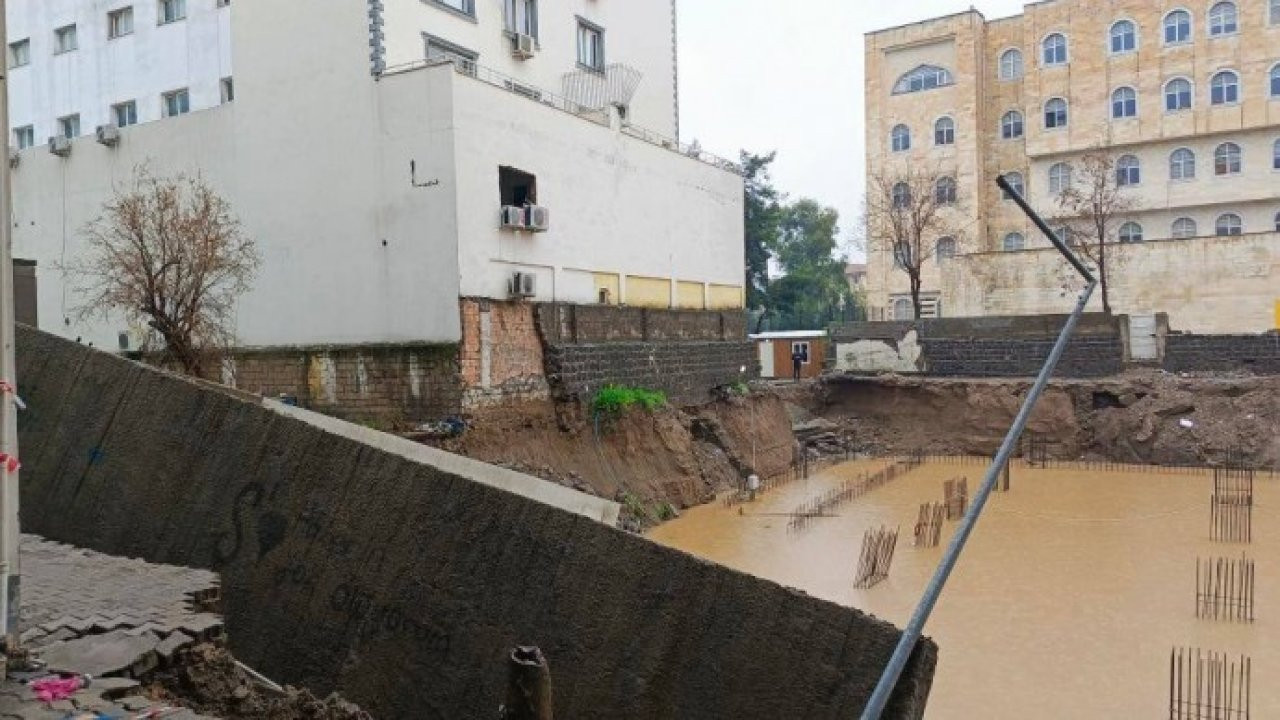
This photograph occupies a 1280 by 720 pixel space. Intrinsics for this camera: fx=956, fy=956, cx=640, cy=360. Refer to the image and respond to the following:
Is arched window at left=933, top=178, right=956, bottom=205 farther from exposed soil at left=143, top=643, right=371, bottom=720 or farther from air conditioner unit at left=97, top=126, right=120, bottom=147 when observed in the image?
exposed soil at left=143, top=643, right=371, bottom=720

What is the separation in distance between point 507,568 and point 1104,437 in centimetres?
2705

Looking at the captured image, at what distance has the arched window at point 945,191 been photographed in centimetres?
4559

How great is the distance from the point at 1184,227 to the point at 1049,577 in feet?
108

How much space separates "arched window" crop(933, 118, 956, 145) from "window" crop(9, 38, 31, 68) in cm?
3667

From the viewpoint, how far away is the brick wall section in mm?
28500

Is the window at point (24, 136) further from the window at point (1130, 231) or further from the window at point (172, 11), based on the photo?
the window at point (1130, 231)

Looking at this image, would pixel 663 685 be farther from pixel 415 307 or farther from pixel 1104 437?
pixel 1104 437

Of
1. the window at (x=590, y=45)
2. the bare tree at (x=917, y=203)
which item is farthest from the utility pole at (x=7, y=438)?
the bare tree at (x=917, y=203)

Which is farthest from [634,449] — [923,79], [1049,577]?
[923,79]

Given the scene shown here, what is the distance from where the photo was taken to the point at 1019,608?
45.7ft

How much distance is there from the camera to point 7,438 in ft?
15.6

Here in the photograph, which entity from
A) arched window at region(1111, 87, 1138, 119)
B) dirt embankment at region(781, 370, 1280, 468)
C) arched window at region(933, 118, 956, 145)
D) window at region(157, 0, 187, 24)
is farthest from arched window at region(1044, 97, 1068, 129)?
window at region(157, 0, 187, 24)

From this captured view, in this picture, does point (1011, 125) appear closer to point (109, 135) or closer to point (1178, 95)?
point (1178, 95)

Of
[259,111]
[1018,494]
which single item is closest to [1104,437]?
[1018,494]
